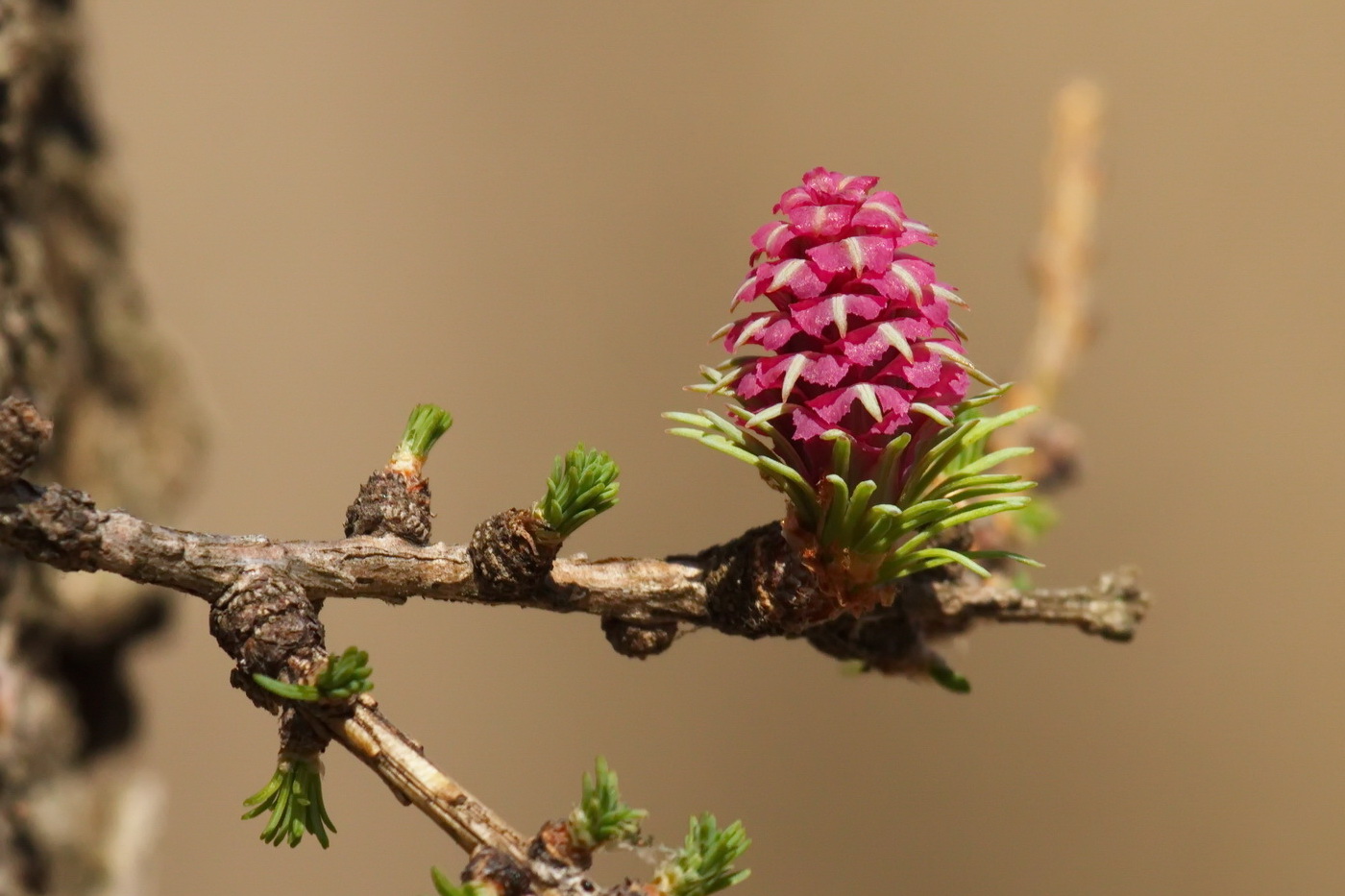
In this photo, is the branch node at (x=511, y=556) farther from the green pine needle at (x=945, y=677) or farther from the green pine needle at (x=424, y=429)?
the green pine needle at (x=945, y=677)

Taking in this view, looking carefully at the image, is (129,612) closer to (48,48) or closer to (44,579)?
(44,579)

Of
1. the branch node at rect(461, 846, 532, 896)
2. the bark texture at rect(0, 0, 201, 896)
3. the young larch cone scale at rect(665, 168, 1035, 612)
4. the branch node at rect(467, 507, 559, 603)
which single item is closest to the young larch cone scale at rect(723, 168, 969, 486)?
the young larch cone scale at rect(665, 168, 1035, 612)

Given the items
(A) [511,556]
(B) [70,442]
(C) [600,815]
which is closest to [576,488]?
(A) [511,556]

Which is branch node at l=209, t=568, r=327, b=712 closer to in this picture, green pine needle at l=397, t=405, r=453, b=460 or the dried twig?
the dried twig

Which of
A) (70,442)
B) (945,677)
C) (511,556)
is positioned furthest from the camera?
(70,442)

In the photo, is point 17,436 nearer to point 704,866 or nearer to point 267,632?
point 267,632

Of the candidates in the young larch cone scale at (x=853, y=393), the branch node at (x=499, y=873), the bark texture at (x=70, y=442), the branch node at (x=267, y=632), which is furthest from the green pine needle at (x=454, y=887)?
the bark texture at (x=70, y=442)

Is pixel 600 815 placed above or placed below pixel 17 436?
below

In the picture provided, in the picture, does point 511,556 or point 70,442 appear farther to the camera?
point 70,442
